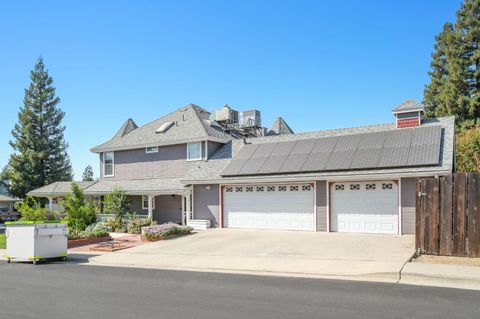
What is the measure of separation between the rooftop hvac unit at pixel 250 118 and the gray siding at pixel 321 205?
12.8 m

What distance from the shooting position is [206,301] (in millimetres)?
8148

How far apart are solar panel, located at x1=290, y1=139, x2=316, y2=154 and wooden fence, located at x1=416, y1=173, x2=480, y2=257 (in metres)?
9.61

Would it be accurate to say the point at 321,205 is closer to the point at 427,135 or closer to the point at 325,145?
the point at 325,145

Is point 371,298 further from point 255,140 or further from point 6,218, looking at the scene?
point 6,218

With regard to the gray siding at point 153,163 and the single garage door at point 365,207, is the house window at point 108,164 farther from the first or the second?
the single garage door at point 365,207

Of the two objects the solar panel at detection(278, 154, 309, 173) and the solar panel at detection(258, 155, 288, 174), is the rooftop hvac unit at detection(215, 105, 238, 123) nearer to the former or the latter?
the solar panel at detection(258, 155, 288, 174)

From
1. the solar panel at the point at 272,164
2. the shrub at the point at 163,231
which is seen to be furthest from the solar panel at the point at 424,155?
the shrub at the point at 163,231

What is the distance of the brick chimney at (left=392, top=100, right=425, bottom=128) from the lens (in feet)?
66.7

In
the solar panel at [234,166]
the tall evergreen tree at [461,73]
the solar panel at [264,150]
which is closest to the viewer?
the solar panel at [234,166]

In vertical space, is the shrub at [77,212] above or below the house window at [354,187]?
below

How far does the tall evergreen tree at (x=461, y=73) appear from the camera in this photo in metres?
34.0

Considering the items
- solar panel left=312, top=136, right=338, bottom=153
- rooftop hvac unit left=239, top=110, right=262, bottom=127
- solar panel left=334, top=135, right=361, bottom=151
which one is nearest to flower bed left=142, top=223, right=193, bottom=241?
solar panel left=312, top=136, right=338, bottom=153

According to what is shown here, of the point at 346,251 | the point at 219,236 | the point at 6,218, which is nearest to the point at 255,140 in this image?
the point at 219,236

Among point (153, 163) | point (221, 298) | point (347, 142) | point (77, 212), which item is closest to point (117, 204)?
point (77, 212)
